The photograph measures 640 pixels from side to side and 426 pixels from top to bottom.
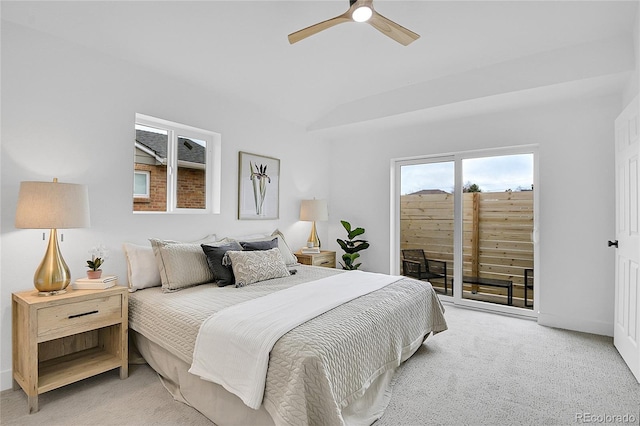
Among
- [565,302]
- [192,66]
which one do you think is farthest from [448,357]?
[192,66]

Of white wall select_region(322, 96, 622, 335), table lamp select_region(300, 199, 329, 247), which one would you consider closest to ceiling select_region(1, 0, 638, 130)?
white wall select_region(322, 96, 622, 335)

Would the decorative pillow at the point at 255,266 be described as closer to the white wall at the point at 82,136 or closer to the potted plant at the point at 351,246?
the white wall at the point at 82,136

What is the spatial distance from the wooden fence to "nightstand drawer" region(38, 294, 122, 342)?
361cm

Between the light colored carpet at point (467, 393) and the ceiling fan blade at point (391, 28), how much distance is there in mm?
2354

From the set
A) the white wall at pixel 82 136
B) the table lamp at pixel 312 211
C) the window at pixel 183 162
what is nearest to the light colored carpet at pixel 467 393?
the white wall at pixel 82 136

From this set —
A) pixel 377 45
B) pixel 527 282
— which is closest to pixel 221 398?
pixel 377 45

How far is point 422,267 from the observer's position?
451 cm

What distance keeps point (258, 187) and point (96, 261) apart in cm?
195

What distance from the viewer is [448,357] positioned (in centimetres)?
271

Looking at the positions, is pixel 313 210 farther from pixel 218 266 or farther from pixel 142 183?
pixel 142 183

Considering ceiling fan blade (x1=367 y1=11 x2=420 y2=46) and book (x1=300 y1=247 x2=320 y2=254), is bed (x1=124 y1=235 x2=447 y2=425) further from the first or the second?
ceiling fan blade (x1=367 y1=11 x2=420 y2=46)

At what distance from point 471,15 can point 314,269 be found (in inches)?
105

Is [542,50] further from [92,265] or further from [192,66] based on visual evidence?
[92,265]

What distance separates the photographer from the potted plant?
4.70 meters
